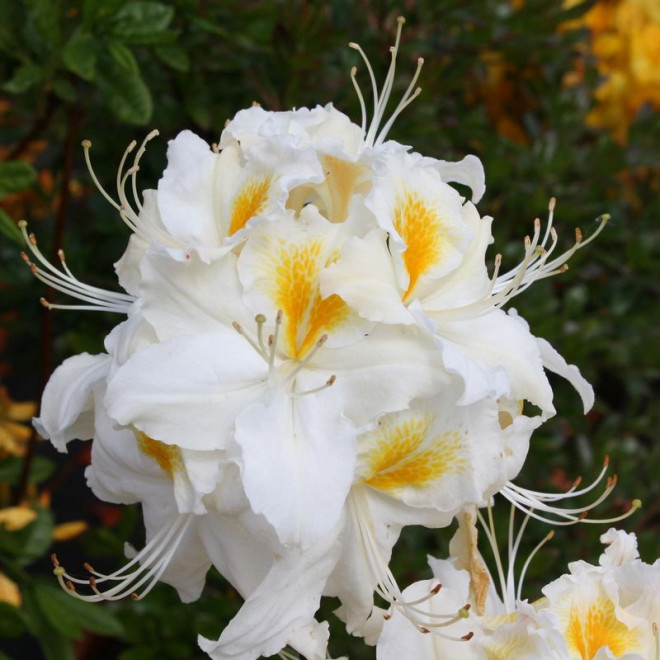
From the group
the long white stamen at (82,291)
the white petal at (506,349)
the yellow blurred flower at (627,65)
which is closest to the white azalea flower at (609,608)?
the white petal at (506,349)

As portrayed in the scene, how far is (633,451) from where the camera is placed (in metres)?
1.47

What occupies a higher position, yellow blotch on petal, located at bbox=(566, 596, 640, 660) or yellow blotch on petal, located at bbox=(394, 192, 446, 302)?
yellow blotch on petal, located at bbox=(394, 192, 446, 302)

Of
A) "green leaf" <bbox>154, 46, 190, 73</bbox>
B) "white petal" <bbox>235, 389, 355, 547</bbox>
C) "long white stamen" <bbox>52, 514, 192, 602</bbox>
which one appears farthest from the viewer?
"green leaf" <bbox>154, 46, 190, 73</bbox>

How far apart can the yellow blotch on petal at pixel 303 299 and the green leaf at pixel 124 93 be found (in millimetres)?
404

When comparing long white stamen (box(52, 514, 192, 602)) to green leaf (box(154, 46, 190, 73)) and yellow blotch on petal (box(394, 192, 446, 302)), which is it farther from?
green leaf (box(154, 46, 190, 73))

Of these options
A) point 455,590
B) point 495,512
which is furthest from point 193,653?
point 455,590

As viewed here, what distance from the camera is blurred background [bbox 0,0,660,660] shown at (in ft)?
3.44

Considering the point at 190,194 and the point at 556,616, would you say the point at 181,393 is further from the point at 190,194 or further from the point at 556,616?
the point at 556,616

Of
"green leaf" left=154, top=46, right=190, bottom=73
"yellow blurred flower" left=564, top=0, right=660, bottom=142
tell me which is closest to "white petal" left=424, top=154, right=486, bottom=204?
"green leaf" left=154, top=46, right=190, bottom=73

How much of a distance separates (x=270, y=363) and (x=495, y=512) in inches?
27.7

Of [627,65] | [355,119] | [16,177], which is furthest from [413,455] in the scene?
[627,65]

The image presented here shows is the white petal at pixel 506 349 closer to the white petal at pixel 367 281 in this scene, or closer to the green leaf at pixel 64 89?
the white petal at pixel 367 281

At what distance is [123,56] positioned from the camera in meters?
0.96

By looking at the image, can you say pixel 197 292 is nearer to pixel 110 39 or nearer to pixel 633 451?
pixel 110 39
